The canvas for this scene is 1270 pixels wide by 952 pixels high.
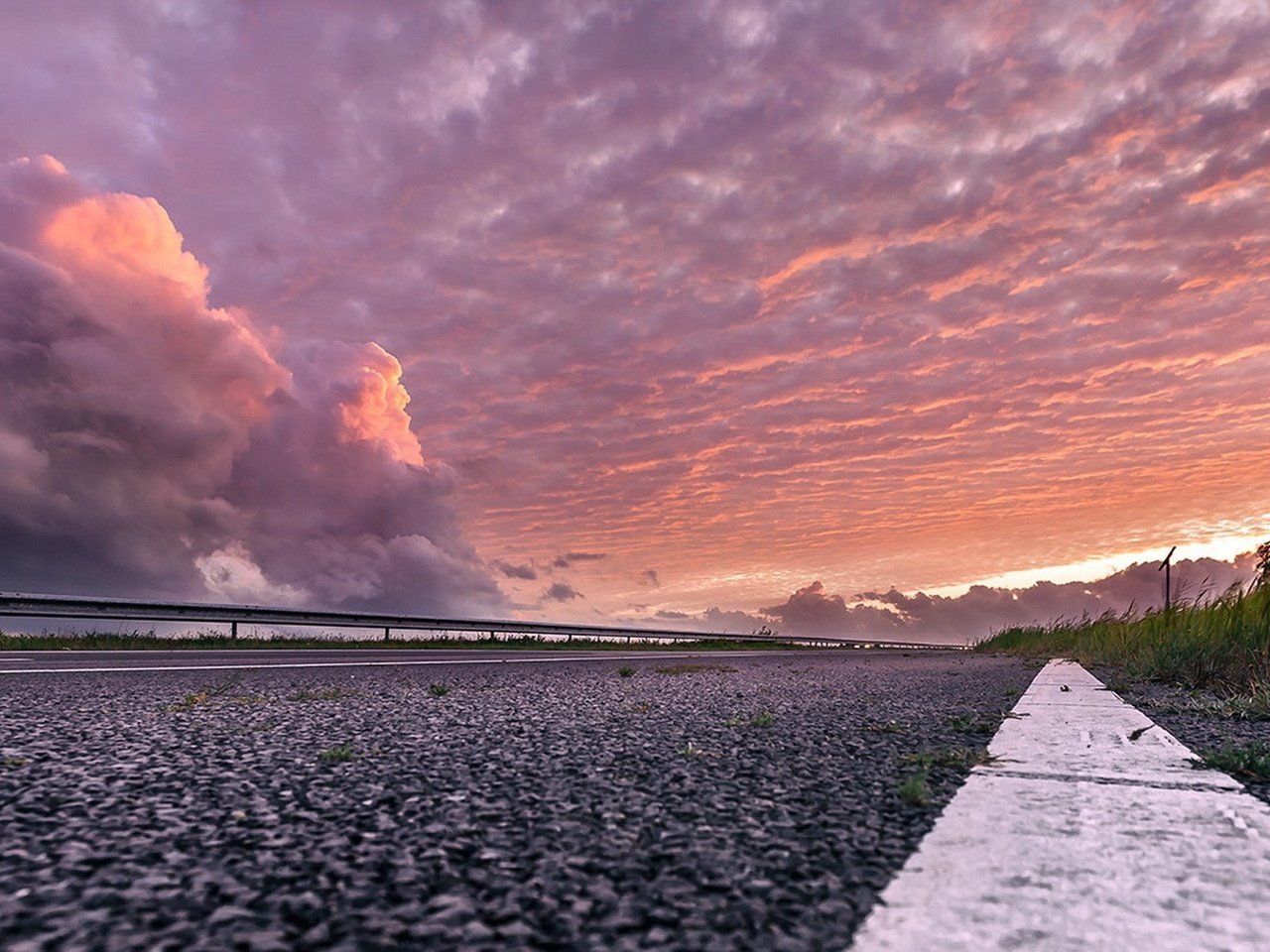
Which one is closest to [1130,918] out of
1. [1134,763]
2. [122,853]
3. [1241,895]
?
[1241,895]

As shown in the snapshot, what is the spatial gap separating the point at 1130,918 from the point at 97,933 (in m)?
1.96

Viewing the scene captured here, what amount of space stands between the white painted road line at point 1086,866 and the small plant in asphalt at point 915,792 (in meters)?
0.09

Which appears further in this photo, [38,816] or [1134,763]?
[1134,763]

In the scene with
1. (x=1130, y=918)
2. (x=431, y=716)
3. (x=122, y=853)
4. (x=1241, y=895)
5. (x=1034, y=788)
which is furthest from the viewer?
(x=431, y=716)

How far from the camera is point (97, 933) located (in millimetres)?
1645

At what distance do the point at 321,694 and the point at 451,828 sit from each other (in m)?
4.48

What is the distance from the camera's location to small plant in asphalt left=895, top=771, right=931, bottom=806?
8.97ft

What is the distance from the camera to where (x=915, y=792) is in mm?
2760

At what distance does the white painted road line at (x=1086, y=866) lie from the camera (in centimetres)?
163

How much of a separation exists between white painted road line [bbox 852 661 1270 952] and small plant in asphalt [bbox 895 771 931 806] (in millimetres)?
91

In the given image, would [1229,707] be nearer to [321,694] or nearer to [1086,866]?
[1086,866]

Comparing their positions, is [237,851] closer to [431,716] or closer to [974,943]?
[974,943]

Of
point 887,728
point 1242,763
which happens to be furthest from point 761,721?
point 1242,763

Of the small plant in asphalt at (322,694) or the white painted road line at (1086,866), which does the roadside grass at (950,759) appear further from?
the small plant in asphalt at (322,694)
